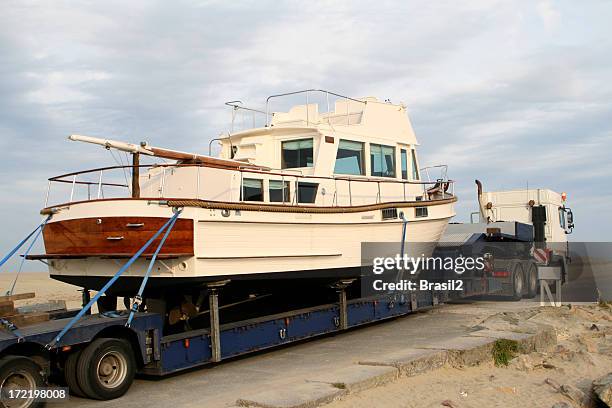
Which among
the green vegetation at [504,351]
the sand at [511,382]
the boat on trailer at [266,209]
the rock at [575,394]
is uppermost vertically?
the boat on trailer at [266,209]

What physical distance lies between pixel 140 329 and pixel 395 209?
508cm

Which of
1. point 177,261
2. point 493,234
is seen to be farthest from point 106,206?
point 493,234

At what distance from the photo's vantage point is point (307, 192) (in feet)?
33.0

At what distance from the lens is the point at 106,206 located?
8.14m

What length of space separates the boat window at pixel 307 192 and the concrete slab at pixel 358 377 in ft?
10.5

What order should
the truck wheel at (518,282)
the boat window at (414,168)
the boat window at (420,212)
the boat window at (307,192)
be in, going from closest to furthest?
the boat window at (307,192)
the boat window at (420,212)
the boat window at (414,168)
the truck wheel at (518,282)

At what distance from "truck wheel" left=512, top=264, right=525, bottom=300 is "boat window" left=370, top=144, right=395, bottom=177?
5.70m

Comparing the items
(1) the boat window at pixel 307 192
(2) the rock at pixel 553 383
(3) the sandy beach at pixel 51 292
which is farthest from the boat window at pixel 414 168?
(3) the sandy beach at pixel 51 292

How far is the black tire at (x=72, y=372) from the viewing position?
6.92 metres

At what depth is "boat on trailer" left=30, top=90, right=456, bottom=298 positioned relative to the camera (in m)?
8.05

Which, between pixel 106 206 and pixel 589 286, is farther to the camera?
pixel 589 286

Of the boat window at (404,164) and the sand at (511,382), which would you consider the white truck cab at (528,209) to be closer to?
the boat window at (404,164)

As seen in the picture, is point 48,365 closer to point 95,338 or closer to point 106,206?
point 95,338

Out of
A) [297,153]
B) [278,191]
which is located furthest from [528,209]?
[278,191]
